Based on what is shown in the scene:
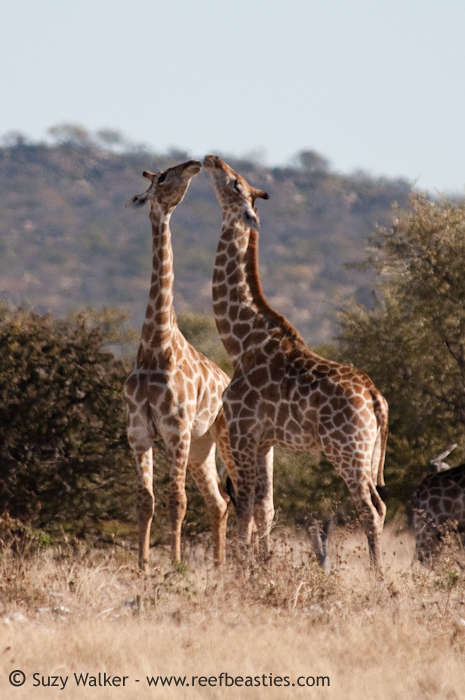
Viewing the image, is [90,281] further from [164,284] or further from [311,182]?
[164,284]

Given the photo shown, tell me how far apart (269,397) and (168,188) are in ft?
8.60

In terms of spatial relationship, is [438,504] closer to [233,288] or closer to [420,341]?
[233,288]

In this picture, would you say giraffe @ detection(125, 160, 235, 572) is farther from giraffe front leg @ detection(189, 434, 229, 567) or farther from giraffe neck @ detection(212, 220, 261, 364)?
giraffe neck @ detection(212, 220, 261, 364)

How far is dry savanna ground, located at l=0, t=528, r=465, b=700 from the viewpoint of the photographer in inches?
252

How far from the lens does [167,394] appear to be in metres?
10.1

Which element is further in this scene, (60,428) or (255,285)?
(60,428)

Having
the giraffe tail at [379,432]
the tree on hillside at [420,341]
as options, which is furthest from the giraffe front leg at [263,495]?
the tree on hillside at [420,341]

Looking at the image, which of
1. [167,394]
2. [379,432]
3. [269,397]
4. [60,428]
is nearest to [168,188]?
[167,394]

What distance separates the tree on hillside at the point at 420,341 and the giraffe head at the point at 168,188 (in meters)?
6.74

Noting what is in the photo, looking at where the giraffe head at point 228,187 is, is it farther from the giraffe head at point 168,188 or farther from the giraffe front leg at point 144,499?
the giraffe front leg at point 144,499

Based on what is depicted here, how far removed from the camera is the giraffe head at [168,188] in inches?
406

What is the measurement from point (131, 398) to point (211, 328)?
28.1m

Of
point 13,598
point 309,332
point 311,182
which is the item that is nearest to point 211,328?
point 13,598

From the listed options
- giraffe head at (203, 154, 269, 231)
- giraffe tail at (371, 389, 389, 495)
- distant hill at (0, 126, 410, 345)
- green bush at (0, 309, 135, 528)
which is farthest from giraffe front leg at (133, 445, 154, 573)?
distant hill at (0, 126, 410, 345)
